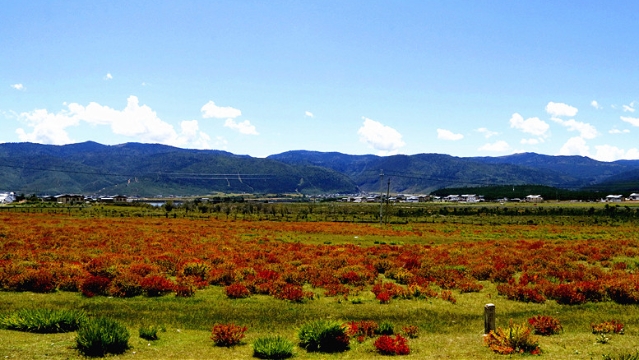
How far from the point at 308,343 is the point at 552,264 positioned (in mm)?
20120

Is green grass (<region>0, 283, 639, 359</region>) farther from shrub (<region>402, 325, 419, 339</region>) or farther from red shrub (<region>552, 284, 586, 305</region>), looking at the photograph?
red shrub (<region>552, 284, 586, 305</region>)

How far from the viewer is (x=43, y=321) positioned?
13.9m

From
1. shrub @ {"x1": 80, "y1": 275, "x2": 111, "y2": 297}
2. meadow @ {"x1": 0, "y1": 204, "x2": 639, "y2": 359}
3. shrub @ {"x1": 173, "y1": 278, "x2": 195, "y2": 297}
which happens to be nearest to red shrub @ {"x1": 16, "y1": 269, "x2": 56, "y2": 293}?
meadow @ {"x1": 0, "y1": 204, "x2": 639, "y2": 359}

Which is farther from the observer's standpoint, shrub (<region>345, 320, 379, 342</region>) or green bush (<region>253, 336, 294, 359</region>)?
shrub (<region>345, 320, 379, 342</region>)

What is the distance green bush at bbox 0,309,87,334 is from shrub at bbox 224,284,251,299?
6.64m

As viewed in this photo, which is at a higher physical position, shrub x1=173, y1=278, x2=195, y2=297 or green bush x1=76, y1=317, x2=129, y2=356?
green bush x1=76, y1=317, x2=129, y2=356

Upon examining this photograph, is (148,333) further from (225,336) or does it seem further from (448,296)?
(448,296)

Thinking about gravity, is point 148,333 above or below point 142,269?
below

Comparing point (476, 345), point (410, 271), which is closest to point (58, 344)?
point (476, 345)

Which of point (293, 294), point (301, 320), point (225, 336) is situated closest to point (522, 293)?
point (293, 294)

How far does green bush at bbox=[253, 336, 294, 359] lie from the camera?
12.3 meters

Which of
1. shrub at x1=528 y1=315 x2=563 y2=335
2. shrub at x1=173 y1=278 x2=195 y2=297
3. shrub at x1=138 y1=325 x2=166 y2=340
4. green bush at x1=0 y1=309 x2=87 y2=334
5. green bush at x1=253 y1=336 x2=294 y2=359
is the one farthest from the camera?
shrub at x1=173 y1=278 x2=195 y2=297

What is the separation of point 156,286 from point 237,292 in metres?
3.62

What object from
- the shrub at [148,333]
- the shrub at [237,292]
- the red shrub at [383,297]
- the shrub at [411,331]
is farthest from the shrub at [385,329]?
the shrub at [237,292]
